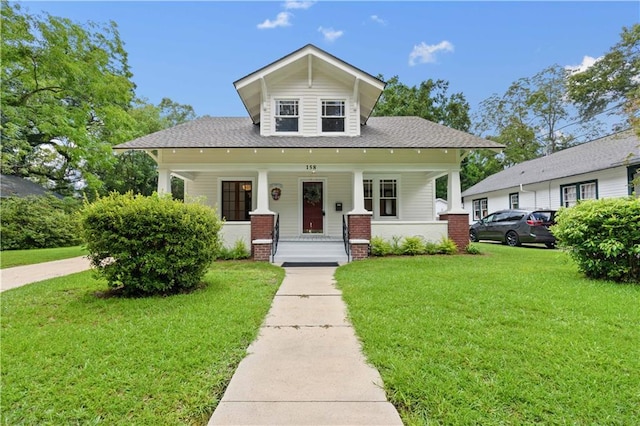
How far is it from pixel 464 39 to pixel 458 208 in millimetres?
12014

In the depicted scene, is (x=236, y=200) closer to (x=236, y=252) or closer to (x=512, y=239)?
(x=236, y=252)

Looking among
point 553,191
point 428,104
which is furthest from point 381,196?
point 428,104

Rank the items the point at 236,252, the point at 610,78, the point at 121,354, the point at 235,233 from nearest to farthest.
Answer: the point at 121,354, the point at 236,252, the point at 235,233, the point at 610,78

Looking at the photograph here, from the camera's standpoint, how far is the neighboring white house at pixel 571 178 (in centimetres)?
1389

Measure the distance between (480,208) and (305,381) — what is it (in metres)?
25.7

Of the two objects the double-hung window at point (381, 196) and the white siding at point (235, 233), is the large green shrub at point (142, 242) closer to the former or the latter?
the white siding at point (235, 233)

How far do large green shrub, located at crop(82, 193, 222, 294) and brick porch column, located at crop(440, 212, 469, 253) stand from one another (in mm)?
8214

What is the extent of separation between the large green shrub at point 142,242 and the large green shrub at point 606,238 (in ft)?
23.8

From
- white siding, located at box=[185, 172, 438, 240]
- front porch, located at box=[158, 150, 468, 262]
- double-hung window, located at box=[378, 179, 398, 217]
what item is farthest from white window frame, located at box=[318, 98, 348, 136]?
double-hung window, located at box=[378, 179, 398, 217]

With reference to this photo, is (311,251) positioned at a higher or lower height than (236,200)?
lower

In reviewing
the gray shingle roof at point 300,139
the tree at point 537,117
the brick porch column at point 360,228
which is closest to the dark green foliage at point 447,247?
the brick porch column at point 360,228

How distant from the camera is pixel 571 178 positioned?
1647 centimetres

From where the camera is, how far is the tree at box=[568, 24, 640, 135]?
22625 millimetres

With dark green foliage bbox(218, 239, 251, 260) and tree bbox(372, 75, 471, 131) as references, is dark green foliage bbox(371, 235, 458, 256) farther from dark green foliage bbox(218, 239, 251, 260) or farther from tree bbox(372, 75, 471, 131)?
tree bbox(372, 75, 471, 131)
